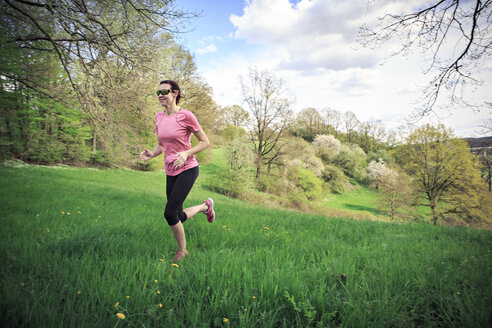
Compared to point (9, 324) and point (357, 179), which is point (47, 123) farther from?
point (357, 179)

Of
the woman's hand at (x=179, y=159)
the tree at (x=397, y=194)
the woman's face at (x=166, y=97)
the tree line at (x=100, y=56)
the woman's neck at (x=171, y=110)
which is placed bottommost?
the tree at (x=397, y=194)

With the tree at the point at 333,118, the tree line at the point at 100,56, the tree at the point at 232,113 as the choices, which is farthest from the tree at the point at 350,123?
the tree line at the point at 100,56

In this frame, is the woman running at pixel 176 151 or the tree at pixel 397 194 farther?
the tree at pixel 397 194

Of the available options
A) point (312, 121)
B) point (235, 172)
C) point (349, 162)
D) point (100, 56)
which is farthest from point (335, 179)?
point (100, 56)

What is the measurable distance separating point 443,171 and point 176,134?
21911mm

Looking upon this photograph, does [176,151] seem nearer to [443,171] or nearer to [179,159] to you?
[179,159]

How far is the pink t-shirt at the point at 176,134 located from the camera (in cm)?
283

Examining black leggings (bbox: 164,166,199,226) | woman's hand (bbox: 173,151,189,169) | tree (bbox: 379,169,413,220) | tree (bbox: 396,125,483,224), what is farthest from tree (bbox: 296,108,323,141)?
woman's hand (bbox: 173,151,189,169)

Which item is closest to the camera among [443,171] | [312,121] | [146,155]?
[146,155]

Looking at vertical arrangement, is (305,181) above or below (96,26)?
below

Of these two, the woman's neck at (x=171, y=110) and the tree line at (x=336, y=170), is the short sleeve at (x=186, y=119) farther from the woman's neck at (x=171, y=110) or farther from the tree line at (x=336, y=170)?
the tree line at (x=336, y=170)

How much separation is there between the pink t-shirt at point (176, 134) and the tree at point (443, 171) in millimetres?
20248

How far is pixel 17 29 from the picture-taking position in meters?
5.26

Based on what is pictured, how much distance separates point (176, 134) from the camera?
2.82 meters
